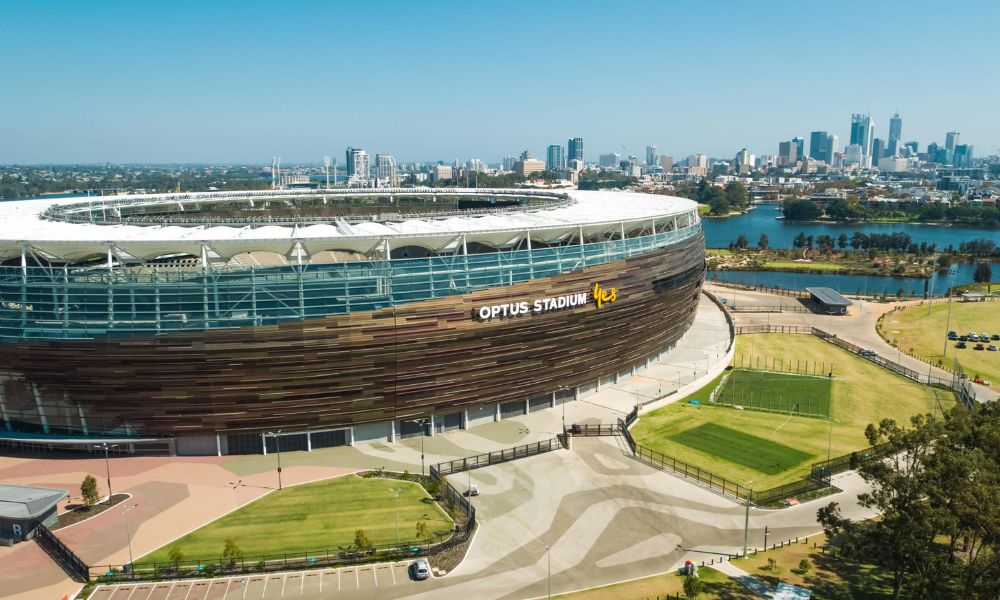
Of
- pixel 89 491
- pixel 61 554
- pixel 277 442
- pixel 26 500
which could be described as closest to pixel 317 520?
pixel 277 442

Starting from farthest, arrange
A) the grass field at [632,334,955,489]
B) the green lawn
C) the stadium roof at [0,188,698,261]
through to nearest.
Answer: the grass field at [632,334,955,489], the green lawn, the stadium roof at [0,188,698,261]

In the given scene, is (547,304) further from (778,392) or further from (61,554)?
(61,554)

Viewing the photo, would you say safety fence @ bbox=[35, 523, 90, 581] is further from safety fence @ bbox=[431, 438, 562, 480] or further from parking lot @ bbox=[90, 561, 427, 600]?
safety fence @ bbox=[431, 438, 562, 480]

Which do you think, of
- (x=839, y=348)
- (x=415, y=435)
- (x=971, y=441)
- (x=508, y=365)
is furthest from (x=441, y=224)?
(x=839, y=348)

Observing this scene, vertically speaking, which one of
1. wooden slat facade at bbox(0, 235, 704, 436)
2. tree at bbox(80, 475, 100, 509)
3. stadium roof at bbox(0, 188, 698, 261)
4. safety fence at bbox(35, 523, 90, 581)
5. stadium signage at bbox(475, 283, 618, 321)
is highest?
stadium roof at bbox(0, 188, 698, 261)

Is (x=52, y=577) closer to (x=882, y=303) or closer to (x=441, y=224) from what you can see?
(x=441, y=224)

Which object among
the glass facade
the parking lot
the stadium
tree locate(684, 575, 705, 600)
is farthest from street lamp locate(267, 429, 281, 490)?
tree locate(684, 575, 705, 600)

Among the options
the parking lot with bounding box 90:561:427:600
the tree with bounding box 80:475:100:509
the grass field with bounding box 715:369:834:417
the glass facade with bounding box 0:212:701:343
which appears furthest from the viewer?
the grass field with bounding box 715:369:834:417
